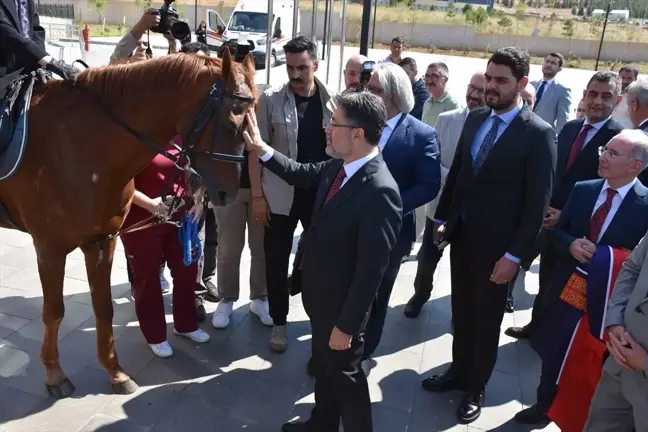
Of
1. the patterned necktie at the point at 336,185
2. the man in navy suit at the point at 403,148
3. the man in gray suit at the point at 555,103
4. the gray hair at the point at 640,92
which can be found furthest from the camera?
the man in gray suit at the point at 555,103

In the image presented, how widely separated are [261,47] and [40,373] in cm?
1799

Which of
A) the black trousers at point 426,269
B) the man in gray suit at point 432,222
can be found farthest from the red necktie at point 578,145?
the black trousers at point 426,269

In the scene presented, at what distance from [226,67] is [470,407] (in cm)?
250

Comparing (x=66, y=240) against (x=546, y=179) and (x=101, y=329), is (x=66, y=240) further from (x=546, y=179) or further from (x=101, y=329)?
(x=546, y=179)

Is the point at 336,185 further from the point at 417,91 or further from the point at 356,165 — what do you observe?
the point at 417,91

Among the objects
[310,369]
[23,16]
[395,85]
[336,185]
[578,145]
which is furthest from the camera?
[578,145]

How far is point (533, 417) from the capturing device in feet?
10.8

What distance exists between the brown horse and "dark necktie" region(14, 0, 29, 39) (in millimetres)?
646

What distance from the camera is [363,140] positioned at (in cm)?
237

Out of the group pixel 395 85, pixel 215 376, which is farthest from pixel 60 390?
pixel 395 85

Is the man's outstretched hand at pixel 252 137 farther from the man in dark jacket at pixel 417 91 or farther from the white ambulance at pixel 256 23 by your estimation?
the white ambulance at pixel 256 23

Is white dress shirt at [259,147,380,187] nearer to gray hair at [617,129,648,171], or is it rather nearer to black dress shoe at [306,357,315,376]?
gray hair at [617,129,648,171]

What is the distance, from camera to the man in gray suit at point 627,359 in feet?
6.93

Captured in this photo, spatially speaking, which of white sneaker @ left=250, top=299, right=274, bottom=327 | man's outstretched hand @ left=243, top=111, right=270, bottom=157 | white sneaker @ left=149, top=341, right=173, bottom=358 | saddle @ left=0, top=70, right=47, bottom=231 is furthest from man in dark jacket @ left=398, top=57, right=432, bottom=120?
saddle @ left=0, top=70, right=47, bottom=231
